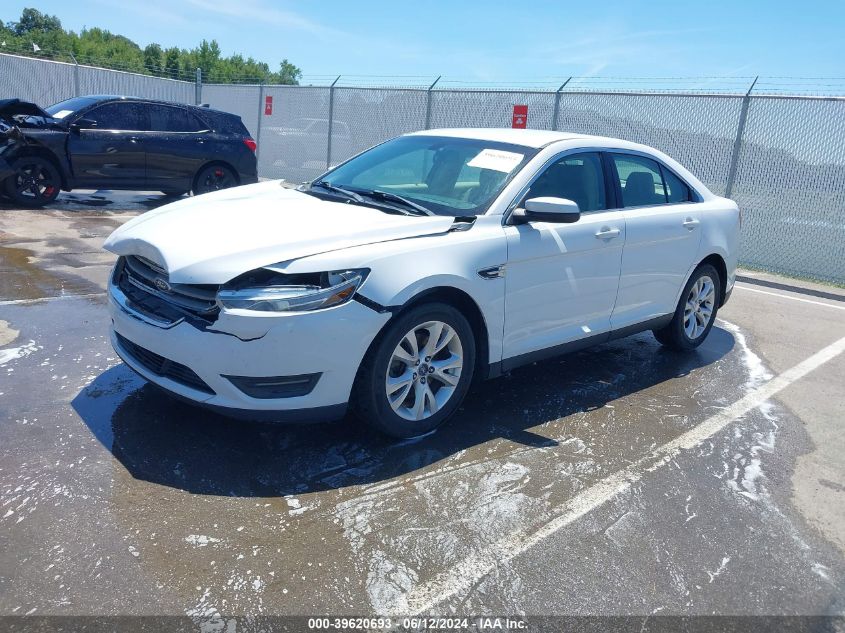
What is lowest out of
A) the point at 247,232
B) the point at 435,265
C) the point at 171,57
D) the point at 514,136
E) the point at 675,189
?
the point at 435,265

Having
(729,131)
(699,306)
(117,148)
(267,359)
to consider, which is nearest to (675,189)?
(699,306)

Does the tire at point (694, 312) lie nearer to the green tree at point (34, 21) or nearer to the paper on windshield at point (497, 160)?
the paper on windshield at point (497, 160)

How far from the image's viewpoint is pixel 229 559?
2.97 meters

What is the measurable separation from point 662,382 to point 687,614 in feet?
9.16

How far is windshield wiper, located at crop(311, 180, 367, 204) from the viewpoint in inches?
182

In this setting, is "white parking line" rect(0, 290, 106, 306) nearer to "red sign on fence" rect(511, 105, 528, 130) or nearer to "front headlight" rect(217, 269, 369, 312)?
"front headlight" rect(217, 269, 369, 312)

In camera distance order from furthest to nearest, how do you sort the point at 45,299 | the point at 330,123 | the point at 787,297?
the point at 330,123
the point at 787,297
the point at 45,299

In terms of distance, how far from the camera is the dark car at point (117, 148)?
1084 cm

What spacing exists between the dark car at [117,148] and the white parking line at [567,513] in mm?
9815

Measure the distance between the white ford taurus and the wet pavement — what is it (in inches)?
14.0

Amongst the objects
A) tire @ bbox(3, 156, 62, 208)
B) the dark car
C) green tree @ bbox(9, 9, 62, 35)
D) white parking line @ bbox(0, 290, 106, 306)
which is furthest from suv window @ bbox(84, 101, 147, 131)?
green tree @ bbox(9, 9, 62, 35)

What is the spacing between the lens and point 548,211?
434 centimetres

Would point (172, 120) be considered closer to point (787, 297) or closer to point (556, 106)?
point (556, 106)

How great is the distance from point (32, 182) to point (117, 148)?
1323 millimetres
